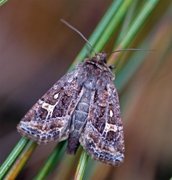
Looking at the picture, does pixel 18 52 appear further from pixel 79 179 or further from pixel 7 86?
pixel 79 179

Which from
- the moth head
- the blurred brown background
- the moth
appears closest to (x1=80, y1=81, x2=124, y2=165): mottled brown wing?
the moth

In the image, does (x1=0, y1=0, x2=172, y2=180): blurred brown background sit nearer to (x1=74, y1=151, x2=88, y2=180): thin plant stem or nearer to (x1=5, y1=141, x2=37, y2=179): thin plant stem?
(x1=74, y1=151, x2=88, y2=180): thin plant stem

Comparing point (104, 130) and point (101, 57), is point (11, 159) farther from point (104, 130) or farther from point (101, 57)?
point (101, 57)

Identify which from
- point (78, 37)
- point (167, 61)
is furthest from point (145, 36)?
point (78, 37)

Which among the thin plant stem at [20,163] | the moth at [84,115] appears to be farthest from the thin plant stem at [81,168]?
the thin plant stem at [20,163]

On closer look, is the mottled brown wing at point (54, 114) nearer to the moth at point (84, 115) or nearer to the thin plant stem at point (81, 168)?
the moth at point (84, 115)

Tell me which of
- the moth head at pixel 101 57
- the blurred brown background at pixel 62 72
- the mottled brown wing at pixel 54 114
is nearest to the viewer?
the mottled brown wing at pixel 54 114
